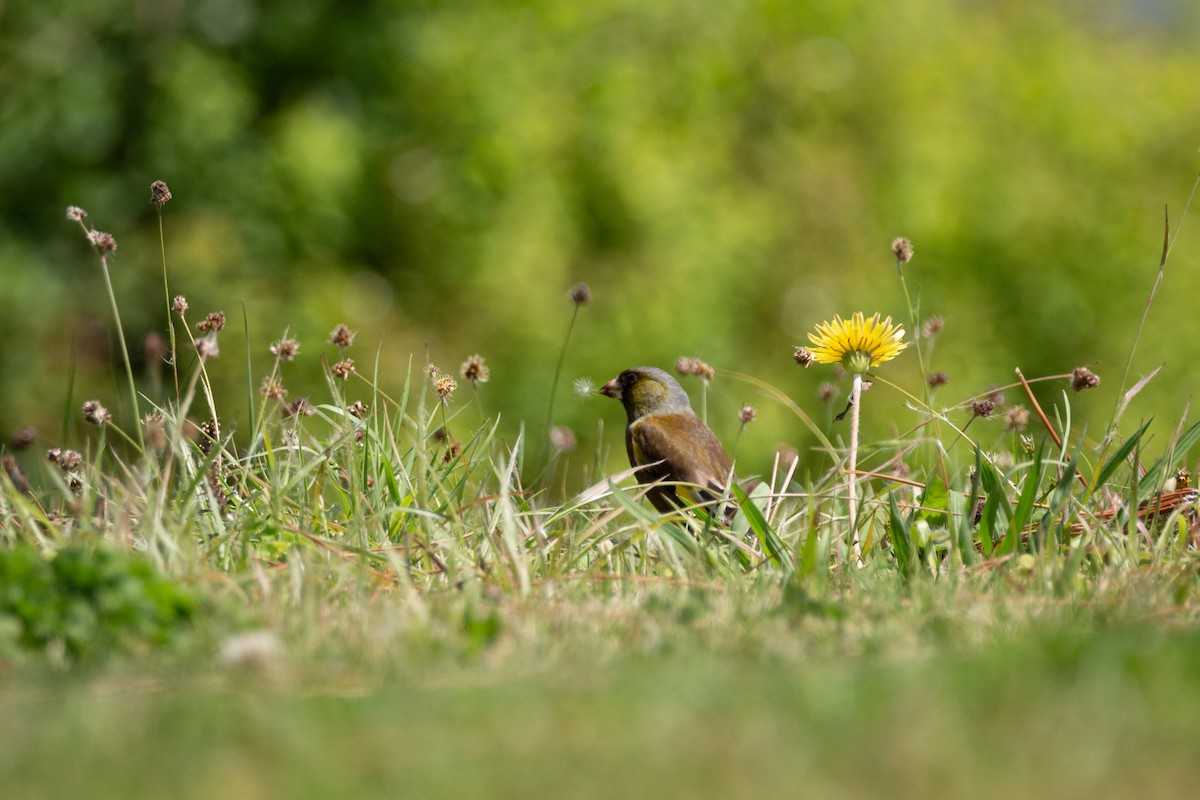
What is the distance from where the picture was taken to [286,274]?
1071 centimetres

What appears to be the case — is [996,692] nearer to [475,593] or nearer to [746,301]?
[475,593]

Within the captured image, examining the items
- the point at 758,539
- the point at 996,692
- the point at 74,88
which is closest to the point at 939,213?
the point at 74,88

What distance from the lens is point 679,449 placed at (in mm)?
5207

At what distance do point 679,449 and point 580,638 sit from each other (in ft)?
7.51

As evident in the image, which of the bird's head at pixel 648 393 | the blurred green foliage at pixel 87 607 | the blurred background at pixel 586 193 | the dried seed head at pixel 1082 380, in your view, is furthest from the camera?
the blurred background at pixel 586 193

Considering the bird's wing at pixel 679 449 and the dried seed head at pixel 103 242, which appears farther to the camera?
the bird's wing at pixel 679 449

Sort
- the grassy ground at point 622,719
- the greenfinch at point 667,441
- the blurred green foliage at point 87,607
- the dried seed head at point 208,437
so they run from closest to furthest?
the grassy ground at point 622,719 → the blurred green foliage at point 87,607 → the dried seed head at point 208,437 → the greenfinch at point 667,441

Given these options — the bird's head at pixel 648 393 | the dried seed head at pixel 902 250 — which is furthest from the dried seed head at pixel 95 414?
the dried seed head at pixel 902 250

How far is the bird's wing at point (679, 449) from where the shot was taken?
5145mm

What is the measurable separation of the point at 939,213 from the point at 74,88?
6916 mm

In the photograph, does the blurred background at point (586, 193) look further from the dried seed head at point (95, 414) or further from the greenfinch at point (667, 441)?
the dried seed head at point (95, 414)

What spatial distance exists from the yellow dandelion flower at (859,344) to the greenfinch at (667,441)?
77 cm

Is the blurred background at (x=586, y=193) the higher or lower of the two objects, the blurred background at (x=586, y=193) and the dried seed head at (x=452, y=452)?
the higher

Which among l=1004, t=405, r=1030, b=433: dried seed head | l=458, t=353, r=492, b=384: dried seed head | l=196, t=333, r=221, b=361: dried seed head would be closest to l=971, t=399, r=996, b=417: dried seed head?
l=1004, t=405, r=1030, b=433: dried seed head
